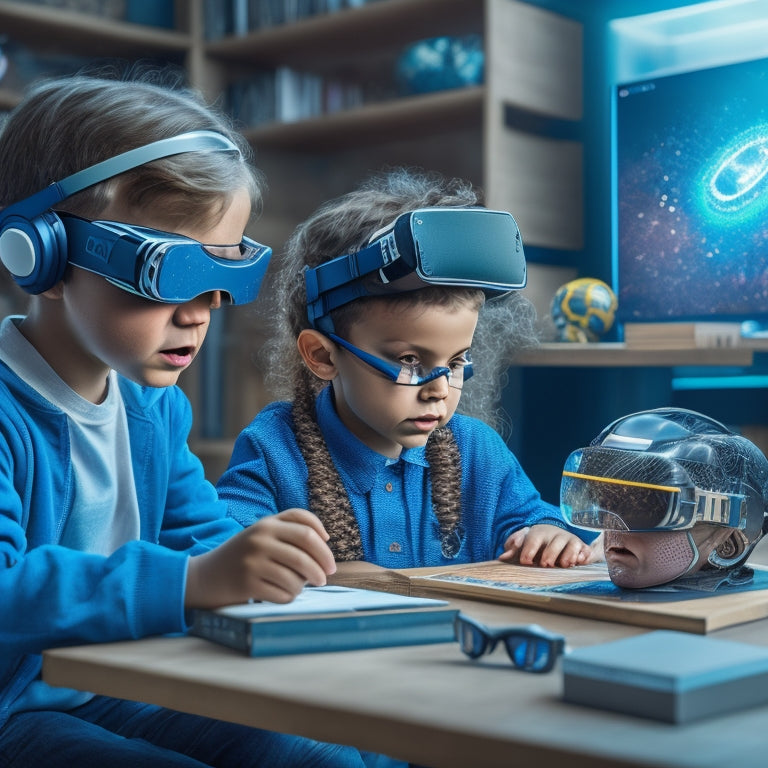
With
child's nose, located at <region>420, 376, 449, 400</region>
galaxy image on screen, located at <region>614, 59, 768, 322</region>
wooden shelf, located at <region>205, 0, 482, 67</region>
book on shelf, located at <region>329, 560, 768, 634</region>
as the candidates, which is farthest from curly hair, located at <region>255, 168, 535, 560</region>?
wooden shelf, located at <region>205, 0, 482, 67</region>

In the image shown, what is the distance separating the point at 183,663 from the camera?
814mm

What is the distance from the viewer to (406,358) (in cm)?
150

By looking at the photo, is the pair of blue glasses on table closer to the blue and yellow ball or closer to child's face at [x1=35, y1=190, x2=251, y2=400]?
child's face at [x1=35, y1=190, x2=251, y2=400]

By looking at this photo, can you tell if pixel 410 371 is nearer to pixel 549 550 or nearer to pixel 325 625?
Answer: pixel 549 550

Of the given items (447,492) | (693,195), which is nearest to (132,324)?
(447,492)

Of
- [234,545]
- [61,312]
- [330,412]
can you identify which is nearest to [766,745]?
[234,545]

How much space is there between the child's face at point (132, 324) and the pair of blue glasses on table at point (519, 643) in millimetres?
514

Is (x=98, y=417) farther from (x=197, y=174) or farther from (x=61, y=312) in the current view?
(x=197, y=174)

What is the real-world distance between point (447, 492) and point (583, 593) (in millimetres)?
650

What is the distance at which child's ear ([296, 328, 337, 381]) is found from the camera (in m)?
1.61

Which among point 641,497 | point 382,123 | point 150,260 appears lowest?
point 641,497

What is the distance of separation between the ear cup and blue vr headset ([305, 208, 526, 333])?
429 millimetres

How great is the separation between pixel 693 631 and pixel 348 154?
134 inches

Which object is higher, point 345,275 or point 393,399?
point 345,275
